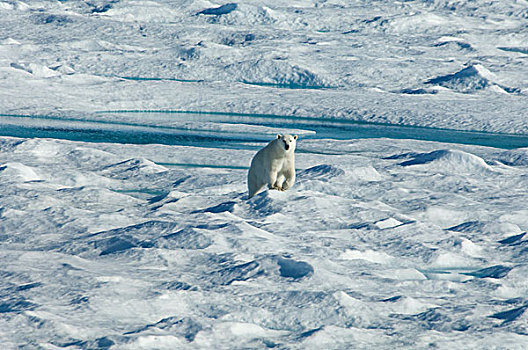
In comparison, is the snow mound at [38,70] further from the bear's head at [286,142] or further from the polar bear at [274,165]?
the bear's head at [286,142]

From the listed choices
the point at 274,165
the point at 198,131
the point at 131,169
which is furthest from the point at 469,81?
the point at 274,165

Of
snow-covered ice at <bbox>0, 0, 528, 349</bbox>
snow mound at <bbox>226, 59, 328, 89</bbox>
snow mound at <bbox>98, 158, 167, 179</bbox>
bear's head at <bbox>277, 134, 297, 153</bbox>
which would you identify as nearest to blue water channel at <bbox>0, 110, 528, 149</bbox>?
snow-covered ice at <bbox>0, 0, 528, 349</bbox>

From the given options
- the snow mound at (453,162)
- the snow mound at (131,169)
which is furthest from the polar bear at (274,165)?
the snow mound at (453,162)

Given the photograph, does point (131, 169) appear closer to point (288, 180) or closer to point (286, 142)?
point (288, 180)

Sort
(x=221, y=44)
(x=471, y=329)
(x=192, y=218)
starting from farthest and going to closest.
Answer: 1. (x=221, y=44)
2. (x=192, y=218)
3. (x=471, y=329)

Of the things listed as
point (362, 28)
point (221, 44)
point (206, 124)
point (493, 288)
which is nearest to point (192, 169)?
point (206, 124)

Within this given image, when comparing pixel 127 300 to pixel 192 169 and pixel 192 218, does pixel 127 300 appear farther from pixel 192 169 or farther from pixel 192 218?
pixel 192 169

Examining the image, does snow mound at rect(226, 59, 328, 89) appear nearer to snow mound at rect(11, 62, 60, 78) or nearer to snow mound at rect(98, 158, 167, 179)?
snow mound at rect(11, 62, 60, 78)
